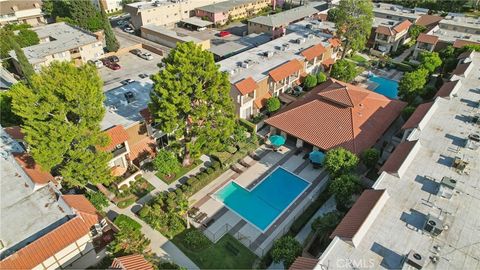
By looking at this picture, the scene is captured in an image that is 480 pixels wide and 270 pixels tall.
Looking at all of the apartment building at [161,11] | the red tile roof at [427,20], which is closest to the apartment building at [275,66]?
the red tile roof at [427,20]

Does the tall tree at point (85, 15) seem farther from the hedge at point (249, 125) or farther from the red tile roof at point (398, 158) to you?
the red tile roof at point (398, 158)

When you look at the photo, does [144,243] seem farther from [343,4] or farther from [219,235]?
[343,4]

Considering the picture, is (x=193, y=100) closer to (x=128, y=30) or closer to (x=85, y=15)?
(x=85, y=15)

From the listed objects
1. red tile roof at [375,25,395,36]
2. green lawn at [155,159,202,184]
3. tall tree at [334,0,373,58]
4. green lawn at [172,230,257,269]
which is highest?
tall tree at [334,0,373,58]

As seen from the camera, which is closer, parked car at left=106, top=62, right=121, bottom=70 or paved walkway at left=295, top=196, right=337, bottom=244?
paved walkway at left=295, top=196, right=337, bottom=244

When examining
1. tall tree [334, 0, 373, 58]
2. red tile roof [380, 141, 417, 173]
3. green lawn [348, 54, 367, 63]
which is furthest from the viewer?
green lawn [348, 54, 367, 63]

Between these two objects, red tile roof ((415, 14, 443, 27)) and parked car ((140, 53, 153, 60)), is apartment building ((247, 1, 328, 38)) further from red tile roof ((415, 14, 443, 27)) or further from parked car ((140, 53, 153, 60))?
parked car ((140, 53, 153, 60))

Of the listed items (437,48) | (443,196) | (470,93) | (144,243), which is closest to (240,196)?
(144,243)

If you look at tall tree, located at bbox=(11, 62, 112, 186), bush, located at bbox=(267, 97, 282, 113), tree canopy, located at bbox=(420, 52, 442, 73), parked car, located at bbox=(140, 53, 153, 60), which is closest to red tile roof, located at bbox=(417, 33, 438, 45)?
tree canopy, located at bbox=(420, 52, 442, 73)
